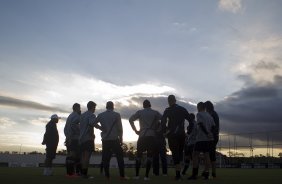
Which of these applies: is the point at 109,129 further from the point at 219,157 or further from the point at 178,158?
the point at 219,157

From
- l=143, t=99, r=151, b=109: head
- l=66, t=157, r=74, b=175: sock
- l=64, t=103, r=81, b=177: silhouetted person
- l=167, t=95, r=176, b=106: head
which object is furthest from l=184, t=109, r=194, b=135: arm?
l=66, t=157, r=74, b=175: sock

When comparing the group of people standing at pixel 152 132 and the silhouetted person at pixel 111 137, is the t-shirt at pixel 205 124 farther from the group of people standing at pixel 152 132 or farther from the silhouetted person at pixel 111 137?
the silhouetted person at pixel 111 137

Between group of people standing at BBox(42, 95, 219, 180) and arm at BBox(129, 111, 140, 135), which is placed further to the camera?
arm at BBox(129, 111, 140, 135)

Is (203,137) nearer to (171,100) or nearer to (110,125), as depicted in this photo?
(171,100)

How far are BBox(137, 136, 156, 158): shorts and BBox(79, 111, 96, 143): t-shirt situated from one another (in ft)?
5.49

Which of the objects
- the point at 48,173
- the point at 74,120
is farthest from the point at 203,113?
the point at 48,173

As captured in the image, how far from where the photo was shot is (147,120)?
1059 centimetres

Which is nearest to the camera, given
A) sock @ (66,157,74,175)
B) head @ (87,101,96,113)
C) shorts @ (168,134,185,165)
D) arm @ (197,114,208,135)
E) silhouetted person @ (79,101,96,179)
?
shorts @ (168,134,185,165)

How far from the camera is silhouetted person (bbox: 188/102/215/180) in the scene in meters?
10.4

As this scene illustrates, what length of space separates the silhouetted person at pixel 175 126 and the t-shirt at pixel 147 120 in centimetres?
35

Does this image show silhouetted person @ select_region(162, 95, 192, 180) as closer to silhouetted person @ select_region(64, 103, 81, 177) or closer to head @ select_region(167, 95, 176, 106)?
head @ select_region(167, 95, 176, 106)

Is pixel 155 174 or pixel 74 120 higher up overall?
pixel 74 120

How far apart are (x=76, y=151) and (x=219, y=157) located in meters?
30.0

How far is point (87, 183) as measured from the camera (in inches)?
339
